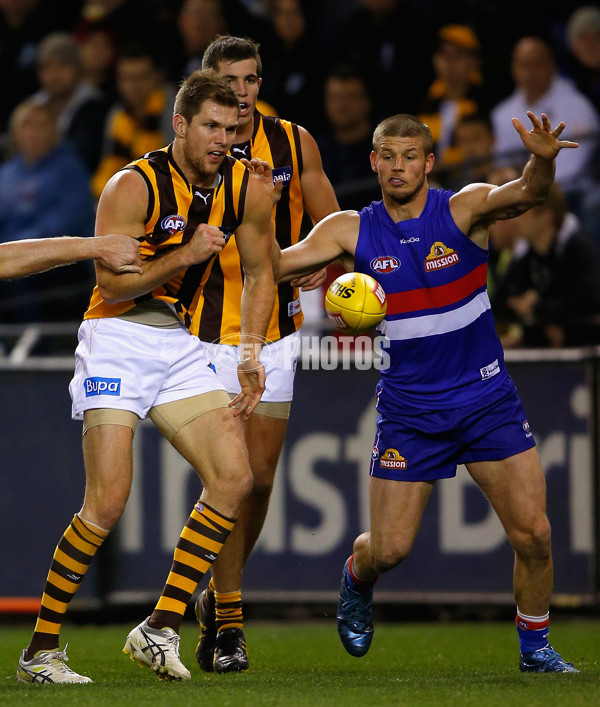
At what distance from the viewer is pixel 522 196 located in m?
5.20

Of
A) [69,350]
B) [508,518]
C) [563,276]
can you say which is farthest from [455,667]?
[69,350]

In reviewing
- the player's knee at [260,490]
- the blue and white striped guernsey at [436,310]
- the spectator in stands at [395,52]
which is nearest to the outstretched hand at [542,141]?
the blue and white striped guernsey at [436,310]

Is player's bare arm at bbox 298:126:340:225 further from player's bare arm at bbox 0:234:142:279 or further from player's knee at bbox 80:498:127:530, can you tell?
player's knee at bbox 80:498:127:530

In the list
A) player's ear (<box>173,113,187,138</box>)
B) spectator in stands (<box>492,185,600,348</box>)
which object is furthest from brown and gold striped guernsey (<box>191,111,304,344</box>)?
spectator in stands (<box>492,185,600,348</box>)

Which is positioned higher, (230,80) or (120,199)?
(230,80)

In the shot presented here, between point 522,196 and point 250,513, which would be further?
point 250,513

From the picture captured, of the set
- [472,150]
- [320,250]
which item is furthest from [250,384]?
[472,150]

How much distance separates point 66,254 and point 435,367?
1768 mm

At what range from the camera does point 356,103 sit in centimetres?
1068

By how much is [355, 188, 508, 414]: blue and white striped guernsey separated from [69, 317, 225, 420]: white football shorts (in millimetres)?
929

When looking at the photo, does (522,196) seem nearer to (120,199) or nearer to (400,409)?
(400,409)

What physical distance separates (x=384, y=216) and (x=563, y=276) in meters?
3.21

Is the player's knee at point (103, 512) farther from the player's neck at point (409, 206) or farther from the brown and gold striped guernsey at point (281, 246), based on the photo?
the player's neck at point (409, 206)

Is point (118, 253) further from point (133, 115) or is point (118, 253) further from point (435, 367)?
point (133, 115)
